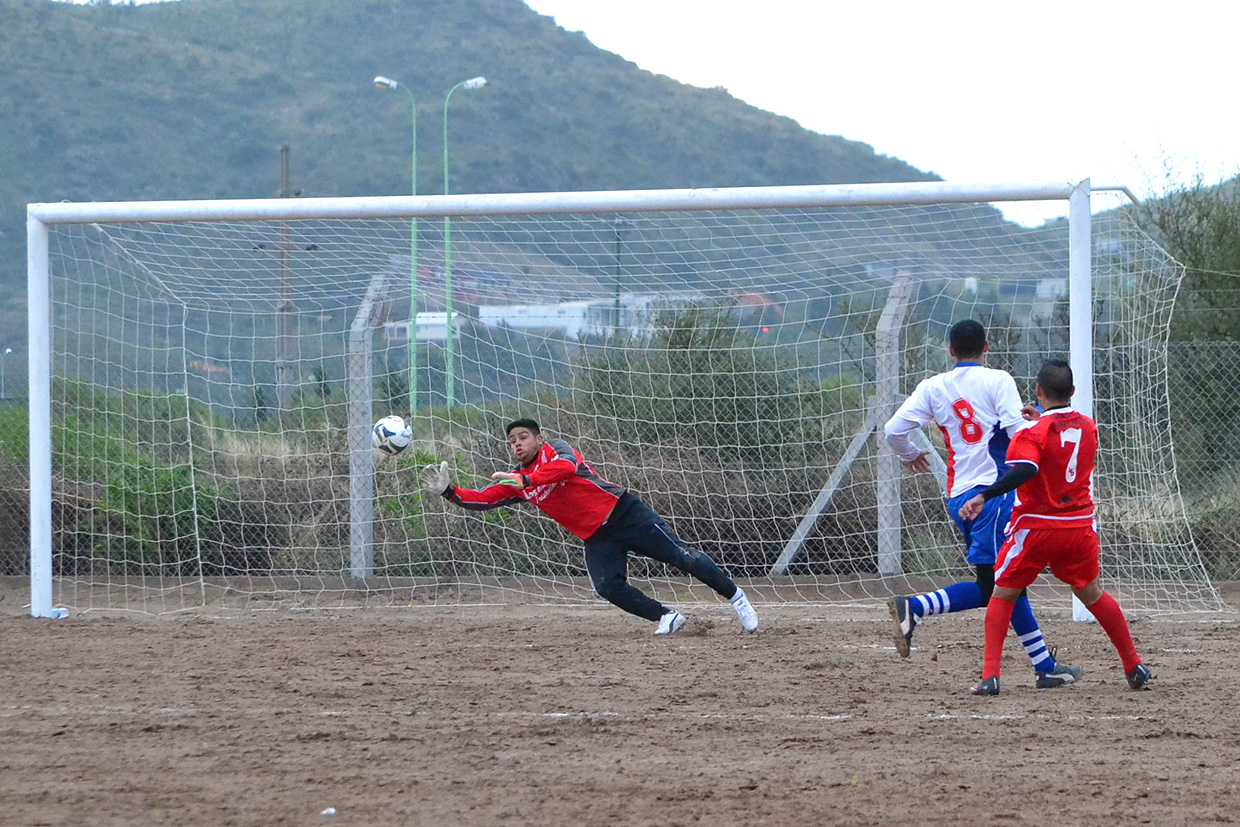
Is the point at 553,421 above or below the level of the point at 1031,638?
above

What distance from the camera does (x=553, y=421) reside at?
1089 centimetres

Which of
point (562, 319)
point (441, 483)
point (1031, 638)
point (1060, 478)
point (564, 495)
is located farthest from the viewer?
point (562, 319)

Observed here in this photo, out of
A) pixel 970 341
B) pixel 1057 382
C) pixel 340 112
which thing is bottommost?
pixel 1057 382

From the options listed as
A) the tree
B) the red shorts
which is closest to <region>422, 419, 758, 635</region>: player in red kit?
the red shorts

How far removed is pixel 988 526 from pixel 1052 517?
1.74 feet

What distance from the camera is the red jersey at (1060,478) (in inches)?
212

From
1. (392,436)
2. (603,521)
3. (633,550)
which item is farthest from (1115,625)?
(392,436)

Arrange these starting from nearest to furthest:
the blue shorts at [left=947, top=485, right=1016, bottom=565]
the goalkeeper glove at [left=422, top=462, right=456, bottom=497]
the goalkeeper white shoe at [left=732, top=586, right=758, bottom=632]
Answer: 1. the blue shorts at [left=947, top=485, right=1016, bottom=565]
2. the goalkeeper glove at [left=422, top=462, right=456, bottom=497]
3. the goalkeeper white shoe at [left=732, top=586, right=758, bottom=632]

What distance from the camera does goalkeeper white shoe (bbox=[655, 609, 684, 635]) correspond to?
25.1 feet

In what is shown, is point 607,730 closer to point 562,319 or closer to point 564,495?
point 564,495

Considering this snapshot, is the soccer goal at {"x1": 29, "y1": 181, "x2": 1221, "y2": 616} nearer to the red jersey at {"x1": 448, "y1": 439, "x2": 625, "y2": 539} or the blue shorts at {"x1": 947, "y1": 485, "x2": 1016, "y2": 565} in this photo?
the red jersey at {"x1": 448, "y1": 439, "x2": 625, "y2": 539}

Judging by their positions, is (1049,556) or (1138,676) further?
(1138,676)

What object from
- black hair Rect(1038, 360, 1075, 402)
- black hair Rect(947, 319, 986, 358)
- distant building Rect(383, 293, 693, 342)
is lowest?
black hair Rect(1038, 360, 1075, 402)

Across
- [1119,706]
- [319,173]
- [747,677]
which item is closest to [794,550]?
[747,677]
